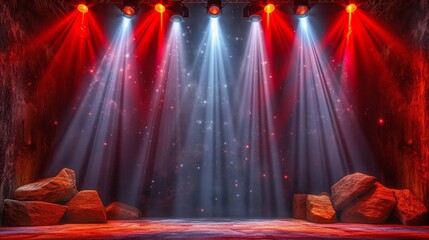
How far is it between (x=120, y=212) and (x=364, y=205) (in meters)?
5.41

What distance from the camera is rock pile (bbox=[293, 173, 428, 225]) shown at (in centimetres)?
651

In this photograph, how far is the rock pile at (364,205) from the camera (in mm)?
6509

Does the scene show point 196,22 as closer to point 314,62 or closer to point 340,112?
point 314,62

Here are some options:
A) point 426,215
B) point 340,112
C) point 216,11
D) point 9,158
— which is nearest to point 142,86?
point 216,11

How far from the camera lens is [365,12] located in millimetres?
8781

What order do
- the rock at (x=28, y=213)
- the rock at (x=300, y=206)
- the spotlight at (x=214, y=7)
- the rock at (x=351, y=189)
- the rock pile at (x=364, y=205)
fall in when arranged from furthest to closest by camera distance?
the rock at (x=300, y=206), the spotlight at (x=214, y=7), the rock at (x=351, y=189), the rock pile at (x=364, y=205), the rock at (x=28, y=213)

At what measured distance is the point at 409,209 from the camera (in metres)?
6.49

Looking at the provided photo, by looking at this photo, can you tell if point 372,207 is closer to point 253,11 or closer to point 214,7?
point 253,11

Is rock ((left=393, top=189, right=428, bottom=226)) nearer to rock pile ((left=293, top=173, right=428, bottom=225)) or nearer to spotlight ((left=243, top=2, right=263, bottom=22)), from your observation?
rock pile ((left=293, top=173, right=428, bottom=225))

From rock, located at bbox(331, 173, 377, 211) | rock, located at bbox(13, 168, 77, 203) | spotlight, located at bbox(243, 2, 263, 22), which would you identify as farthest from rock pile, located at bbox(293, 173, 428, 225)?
rock, located at bbox(13, 168, 77, 203)

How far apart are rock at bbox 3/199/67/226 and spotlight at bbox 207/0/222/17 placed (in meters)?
5.23

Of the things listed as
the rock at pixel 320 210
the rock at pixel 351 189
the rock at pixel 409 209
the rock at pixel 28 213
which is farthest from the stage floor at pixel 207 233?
the rock at pixel 351 189

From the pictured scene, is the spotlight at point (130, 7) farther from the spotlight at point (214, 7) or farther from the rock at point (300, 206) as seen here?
the rock at point (300, 206)

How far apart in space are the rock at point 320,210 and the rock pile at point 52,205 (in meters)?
4.32
